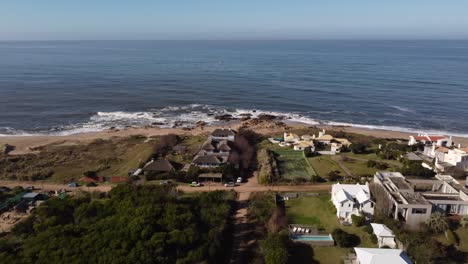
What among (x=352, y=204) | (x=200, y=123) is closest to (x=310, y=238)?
(x=352, y=204)

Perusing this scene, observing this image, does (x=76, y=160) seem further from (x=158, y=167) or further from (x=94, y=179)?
(x=158, y=167)

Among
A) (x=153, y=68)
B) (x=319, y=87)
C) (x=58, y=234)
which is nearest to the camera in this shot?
(x=58, y=234)

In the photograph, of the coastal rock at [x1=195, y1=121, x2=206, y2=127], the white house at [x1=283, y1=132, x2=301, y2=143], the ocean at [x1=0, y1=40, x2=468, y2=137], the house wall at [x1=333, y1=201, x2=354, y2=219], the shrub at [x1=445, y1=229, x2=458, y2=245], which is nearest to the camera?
the shrub at [x1=445, y1=229, x2=458, y2=245]

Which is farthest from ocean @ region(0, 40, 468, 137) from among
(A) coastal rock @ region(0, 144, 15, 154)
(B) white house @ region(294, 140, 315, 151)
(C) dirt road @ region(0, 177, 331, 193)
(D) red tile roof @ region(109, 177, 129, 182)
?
(D) red tile roof @ region(109, 177, 129, 182)

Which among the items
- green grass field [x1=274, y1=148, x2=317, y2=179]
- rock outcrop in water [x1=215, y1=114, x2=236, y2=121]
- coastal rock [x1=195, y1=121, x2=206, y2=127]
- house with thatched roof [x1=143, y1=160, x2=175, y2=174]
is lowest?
green grass field [x1=274, y1=148, x2=317, y2=179]

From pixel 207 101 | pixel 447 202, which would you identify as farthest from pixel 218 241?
pixel 207 101

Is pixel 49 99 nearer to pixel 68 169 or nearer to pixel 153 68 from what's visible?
pixel 68 169

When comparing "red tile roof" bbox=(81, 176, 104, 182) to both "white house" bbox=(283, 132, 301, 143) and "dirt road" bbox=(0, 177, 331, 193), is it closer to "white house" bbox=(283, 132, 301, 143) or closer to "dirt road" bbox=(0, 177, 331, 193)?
"dirt road" bbox=(0, 177, 331, 193)
